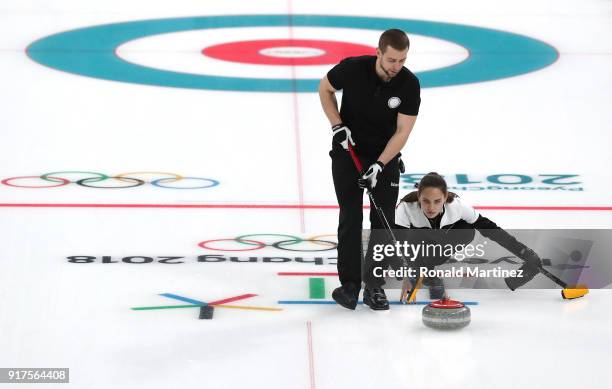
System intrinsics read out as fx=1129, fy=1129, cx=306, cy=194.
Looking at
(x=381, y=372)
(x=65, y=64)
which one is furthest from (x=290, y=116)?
(x=381, y=372)

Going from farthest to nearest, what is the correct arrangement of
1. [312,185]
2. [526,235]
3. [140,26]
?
1. [140,26]
2. [312,185]
3. [526,235]

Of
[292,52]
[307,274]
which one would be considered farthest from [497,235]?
[292,52]

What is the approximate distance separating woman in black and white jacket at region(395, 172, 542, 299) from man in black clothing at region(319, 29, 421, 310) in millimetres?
92

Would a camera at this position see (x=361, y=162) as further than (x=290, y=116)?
No

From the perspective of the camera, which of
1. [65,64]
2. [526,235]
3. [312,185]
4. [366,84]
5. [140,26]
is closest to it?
[366,84]

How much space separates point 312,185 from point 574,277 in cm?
249

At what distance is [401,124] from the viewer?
536cm

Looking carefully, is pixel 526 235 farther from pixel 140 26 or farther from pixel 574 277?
pixel 140 26

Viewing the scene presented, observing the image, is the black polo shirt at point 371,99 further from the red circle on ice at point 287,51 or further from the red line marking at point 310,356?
the red circle on ice at point 287,51

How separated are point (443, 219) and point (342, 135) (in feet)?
2.15

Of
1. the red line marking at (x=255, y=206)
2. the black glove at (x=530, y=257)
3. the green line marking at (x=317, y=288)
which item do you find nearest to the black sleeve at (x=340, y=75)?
the green line marking at (x=317, y=288)

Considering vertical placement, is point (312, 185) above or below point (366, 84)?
below

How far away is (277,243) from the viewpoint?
664 centimetres

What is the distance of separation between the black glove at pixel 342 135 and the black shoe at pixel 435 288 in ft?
2.83
